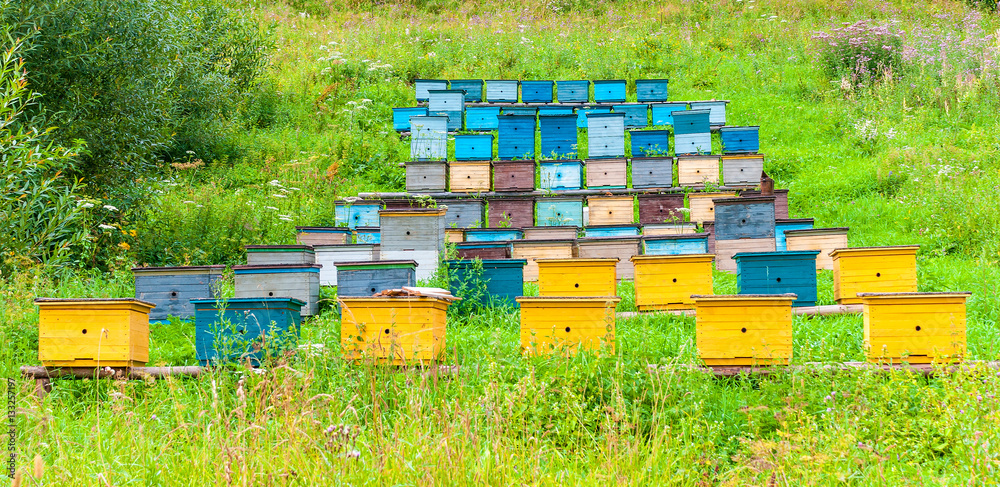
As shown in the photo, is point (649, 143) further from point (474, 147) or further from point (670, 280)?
point (670, 280)

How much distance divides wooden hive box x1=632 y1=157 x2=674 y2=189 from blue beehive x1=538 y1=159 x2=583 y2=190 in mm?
863

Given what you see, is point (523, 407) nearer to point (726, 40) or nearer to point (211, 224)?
→ point (211, 224)

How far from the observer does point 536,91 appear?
1533cm

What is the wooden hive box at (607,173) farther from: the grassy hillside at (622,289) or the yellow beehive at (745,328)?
the yellow beehive at (745,328)

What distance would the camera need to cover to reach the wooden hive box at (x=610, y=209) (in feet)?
33.5

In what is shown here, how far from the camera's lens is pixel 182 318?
6.61 meters

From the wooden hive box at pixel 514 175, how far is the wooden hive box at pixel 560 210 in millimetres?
1072

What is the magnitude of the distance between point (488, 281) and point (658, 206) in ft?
14.1

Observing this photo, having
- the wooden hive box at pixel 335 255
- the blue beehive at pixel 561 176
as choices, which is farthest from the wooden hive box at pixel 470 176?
the wooden hive box at pixel 335 255

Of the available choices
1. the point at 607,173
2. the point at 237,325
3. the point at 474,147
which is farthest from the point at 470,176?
the point at 237,325

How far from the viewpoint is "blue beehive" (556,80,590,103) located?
1516 cm

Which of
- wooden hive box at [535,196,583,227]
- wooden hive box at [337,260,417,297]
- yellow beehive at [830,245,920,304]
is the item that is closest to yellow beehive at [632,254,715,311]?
yellow beehive at [830,245,920,304]

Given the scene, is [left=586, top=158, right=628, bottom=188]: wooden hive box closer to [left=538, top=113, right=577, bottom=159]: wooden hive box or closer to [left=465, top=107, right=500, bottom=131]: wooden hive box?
[left=538, top=113, right=577, bottom=159]: wooden hive box

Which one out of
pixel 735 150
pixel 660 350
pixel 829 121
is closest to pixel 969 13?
pixel 829 121
